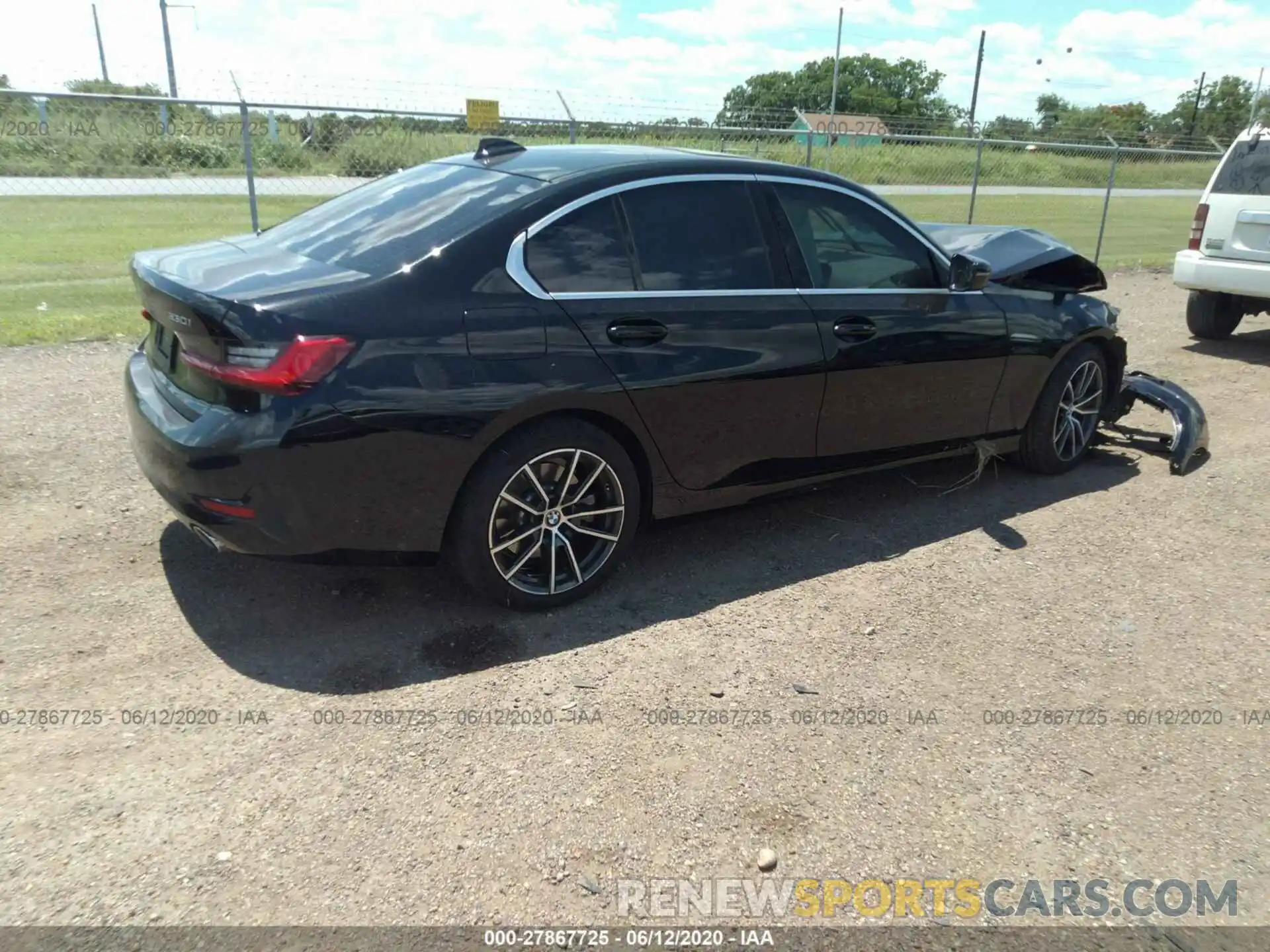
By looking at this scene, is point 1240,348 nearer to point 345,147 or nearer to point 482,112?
point 482,112

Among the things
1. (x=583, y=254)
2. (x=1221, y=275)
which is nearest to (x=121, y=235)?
(x=583, y=254)

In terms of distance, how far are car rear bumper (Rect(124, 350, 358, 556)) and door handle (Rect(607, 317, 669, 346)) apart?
1.26 m

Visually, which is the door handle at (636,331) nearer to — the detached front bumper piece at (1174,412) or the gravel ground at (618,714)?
the gravel ground at (618,714)

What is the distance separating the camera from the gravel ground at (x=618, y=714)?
8.38ft

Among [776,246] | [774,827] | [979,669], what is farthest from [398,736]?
[776,246]

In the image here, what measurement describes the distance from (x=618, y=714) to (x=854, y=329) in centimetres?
214

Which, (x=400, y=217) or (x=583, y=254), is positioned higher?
(x=400, y=217)

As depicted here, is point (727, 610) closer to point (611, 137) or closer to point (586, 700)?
point (586, 700)

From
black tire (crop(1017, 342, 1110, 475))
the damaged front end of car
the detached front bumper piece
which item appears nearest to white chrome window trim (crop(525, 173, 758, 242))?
the damaged front end of car

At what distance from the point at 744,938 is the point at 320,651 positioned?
74.7 inches

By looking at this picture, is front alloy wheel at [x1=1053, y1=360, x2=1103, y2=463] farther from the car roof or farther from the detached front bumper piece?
the car roof

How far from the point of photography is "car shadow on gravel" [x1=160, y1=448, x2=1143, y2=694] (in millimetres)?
3480

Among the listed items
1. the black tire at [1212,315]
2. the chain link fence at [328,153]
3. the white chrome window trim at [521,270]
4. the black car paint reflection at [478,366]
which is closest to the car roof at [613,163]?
the black car paint reflection at [478,366]

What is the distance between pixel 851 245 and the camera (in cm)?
445
